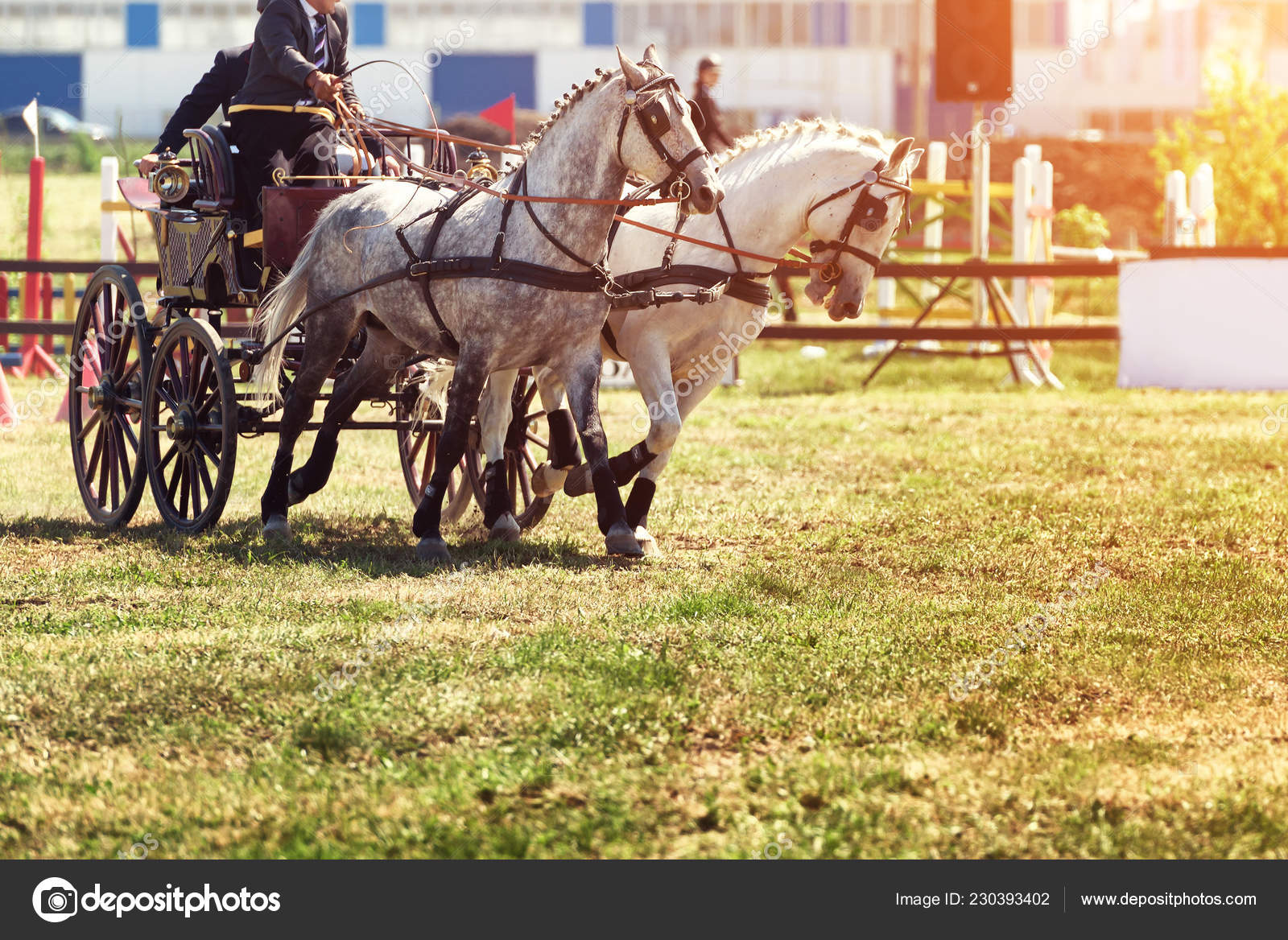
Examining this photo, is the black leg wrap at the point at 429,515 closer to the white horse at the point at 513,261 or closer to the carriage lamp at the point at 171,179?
the white horse at the point at 513,261

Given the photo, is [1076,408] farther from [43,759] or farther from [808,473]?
[43,759]

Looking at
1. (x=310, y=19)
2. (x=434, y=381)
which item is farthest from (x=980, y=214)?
(x=310, y=19)

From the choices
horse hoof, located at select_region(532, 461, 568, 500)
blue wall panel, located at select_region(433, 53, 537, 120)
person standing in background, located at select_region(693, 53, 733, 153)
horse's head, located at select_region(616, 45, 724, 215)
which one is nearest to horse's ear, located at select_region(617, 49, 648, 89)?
horse's head, located at select_region(616, 45, 724, 215)

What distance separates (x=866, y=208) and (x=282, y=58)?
114 inches

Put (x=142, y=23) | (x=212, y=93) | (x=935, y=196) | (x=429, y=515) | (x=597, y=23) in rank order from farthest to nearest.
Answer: (x=597, y=23) < (x=142, y=23) < (x=935, y=196) < (x=212, y=93) < (x=429, y=515)

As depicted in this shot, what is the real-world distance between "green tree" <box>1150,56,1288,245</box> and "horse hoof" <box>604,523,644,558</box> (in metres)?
20.3

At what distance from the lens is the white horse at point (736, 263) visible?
7.51 m

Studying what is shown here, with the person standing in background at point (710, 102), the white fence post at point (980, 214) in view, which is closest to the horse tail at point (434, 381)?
the person standing in background at point (710, 102)

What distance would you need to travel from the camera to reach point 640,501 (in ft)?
25.6

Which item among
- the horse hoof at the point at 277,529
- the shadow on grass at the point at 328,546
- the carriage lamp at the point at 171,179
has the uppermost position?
the carriage lamp at the point at 171,179

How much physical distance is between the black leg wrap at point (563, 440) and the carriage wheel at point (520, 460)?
0.47 m

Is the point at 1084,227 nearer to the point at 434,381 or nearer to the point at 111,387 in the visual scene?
the point at 434,381
